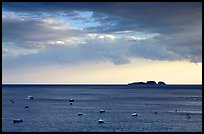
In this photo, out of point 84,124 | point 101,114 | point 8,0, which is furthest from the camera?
point 101,114

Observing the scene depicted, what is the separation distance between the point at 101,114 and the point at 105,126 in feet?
39.4

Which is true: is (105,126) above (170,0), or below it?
below

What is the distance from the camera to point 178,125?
1560 inches

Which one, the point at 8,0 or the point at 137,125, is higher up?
the point at 8,0

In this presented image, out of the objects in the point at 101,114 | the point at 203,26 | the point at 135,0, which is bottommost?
the point at 101,114

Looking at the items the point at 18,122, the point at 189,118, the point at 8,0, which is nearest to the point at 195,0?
the point at 8,0

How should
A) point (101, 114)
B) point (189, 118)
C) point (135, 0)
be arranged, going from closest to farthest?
point (135, 0), point (189, 118), point (101, 114)

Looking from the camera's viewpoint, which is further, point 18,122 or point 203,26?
point 18,122

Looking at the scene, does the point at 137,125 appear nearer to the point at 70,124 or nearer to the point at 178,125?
the point at 178,125

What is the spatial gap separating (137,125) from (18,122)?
14.4 metres

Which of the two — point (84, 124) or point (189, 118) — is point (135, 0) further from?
point (189, 118)

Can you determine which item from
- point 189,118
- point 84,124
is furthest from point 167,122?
point 84,124

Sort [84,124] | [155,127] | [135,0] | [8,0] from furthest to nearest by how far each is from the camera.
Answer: [84,124]
[155,127]
[8,0]
[135,0]

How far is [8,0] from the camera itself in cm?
299
